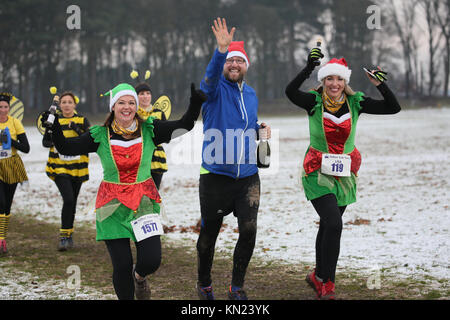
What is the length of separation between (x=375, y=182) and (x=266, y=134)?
27.9 feet

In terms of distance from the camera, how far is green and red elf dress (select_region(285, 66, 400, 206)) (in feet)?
16.5

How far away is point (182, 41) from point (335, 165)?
188ft

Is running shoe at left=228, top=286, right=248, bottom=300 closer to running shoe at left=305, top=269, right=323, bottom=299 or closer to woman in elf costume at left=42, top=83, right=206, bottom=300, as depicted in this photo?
running shoe at left=305, top=269, right=323, bottom=299

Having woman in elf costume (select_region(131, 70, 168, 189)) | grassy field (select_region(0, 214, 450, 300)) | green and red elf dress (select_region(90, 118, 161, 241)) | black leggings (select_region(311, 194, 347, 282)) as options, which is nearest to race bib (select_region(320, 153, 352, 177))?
black leggings (select_region(311, 194, 347, 282))

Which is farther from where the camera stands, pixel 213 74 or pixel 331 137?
pixel 331 137

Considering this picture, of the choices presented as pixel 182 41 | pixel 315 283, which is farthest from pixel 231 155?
pixel 182 41

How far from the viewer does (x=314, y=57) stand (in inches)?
191

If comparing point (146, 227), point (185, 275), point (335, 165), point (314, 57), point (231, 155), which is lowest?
point (185, 275)

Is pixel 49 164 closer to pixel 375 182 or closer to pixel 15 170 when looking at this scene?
pixel 15 170

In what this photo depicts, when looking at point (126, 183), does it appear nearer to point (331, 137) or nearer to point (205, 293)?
point (205, 293)

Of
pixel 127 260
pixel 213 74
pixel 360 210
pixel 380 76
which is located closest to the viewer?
pixel 127 260

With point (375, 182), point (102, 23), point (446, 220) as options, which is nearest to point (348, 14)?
point (102, 23)

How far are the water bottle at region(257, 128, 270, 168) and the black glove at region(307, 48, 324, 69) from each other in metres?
0.72

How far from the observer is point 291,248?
23.3 feet
